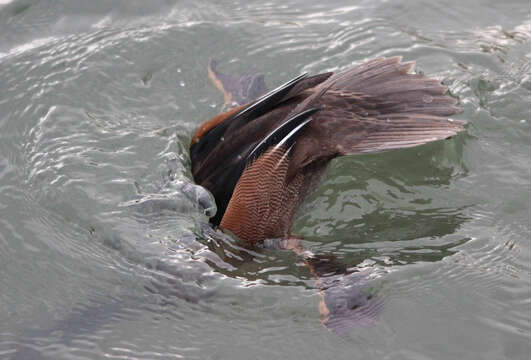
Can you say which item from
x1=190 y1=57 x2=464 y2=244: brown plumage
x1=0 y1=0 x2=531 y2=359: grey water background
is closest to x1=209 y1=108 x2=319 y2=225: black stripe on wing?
x1=190 y1=57 x2=464 y2=244: brown plumage

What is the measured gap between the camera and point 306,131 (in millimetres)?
4262

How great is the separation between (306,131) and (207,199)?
820 mm

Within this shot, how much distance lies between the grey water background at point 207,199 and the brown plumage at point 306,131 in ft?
0.88

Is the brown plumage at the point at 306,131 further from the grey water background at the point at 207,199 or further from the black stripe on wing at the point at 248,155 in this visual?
the grey water background at the point at 207,199

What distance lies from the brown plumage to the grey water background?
267mm

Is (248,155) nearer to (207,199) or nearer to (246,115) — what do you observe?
(246,115)

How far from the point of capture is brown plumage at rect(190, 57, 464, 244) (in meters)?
4.12

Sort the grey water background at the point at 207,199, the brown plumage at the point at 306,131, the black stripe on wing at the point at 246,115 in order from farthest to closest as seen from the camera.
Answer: the black stripe on wing at the point at 246,115, the brown plumage at the point at 306,131, the grey water background at the point at 207,199

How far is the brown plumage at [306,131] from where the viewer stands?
4125 mm

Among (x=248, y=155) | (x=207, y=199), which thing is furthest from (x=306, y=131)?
(x=207, y=199)

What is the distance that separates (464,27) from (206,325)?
12.1 ft

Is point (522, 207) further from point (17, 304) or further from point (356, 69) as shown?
point (17, 304)

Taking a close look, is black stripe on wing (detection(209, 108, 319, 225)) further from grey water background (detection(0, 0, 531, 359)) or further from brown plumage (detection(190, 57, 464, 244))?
Answer: grey water background (detection(0, 0, 531, 359))

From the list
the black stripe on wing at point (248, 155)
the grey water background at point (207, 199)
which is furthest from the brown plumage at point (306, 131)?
the grey water background at point (207, 199)
